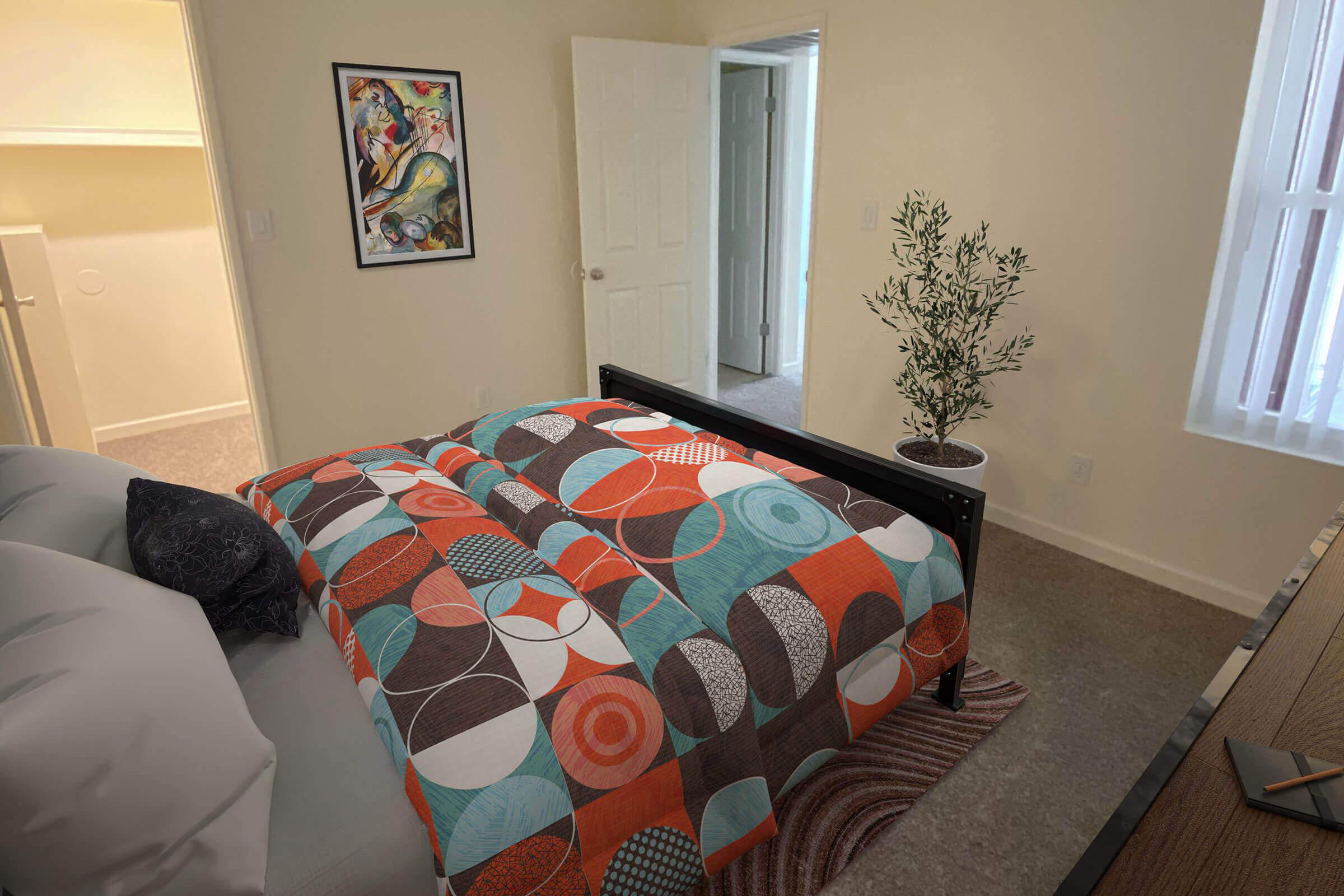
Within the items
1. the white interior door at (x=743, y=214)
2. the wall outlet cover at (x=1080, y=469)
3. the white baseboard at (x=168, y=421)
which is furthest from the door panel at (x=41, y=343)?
the wall outlet cover at (x=1080, y=469)

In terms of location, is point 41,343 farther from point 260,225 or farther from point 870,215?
point 870,215

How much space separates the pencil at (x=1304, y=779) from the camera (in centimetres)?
93

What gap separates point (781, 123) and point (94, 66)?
378 centimetres

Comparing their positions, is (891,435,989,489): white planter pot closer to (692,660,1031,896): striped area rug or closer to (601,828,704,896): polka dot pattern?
(692,660,1031,896): striped area rug

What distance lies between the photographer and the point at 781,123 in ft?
16.3

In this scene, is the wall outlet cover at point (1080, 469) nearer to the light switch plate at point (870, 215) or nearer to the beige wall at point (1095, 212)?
the beige wall at point (1095, 212)

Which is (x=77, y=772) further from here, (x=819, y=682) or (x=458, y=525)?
(x=819, y=682)

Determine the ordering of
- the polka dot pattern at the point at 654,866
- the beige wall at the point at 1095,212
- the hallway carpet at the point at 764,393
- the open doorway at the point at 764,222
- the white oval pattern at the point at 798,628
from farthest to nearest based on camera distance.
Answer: the open doorway at the point at 764,222 → the hallway carpet at the point at 764,393 → the beige wall at the point at 1095,212 → the white oval pattern at the point at 798,628 → the polka dot pattern at the point at 654,866

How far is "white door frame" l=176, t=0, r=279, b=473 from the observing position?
9.76 feet

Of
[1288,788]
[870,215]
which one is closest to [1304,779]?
[1288,788]

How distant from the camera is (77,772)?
37.3 inches

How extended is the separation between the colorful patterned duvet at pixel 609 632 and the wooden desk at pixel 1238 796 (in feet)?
2.20

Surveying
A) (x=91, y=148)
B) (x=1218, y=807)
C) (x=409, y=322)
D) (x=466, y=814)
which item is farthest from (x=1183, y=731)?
(x=91, y=148)

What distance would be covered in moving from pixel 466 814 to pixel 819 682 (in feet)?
2.44
